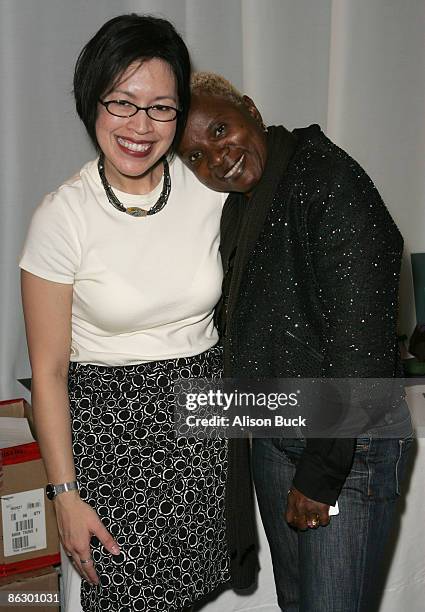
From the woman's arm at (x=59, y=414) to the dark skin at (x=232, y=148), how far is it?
0.30 m

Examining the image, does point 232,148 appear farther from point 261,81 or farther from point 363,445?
point 261,81

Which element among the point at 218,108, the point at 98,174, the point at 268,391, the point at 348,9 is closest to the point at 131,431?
the point at 268,391

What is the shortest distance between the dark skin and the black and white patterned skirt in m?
0.19

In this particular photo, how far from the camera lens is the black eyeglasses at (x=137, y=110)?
1.19 meters

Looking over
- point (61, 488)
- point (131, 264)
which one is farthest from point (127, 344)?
point (61, 488)

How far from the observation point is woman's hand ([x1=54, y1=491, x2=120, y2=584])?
1.27 m

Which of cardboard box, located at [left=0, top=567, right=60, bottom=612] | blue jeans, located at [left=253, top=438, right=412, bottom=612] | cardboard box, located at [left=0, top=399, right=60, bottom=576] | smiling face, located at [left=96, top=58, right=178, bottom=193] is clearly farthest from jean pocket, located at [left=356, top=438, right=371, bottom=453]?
cardboard box, located at [left=0, top=567, right=60, bottom=612]

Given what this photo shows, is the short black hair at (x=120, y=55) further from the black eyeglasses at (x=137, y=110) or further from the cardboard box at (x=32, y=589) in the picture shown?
the cardboard box at (x=32, y=589)

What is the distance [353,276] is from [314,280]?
0.26 ft

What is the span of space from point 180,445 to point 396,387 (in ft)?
1.18

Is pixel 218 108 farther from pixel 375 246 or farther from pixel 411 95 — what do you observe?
pixel 411 95

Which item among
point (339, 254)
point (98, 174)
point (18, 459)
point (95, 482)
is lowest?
point (95, 482)

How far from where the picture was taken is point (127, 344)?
1.29 m

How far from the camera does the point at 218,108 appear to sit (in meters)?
1.24
